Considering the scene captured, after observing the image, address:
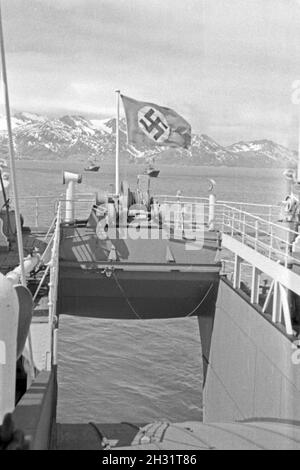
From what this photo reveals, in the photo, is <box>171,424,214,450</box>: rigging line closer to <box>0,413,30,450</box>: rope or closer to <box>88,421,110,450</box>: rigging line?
<box>88,421,110,450</box>: rigging line

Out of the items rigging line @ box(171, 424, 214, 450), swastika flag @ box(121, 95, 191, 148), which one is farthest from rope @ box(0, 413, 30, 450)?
swastika flag @ box(121, 95, 191, 148)

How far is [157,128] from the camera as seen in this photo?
16.9 meters

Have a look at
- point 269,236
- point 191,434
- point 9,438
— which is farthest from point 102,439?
point 269,236

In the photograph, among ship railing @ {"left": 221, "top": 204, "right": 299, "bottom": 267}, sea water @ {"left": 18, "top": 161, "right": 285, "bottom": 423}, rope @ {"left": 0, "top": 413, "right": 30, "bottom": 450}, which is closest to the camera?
rope @ {"left": 0, "top": 413, "right": 30, "bottom": 450}

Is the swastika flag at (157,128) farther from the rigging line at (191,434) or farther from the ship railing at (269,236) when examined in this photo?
the rigging line at (191,434)

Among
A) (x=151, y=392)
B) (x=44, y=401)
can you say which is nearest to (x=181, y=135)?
(x=151, y=392)

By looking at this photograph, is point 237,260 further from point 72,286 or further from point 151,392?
point 151,392

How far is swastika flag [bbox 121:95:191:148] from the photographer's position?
656 inches

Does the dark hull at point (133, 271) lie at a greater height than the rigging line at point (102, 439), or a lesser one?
greater

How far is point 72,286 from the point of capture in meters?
14.7

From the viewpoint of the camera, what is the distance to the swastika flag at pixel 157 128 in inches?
656

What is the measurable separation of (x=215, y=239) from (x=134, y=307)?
3195 mm

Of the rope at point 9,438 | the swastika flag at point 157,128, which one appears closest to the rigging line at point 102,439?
the rope at point 9,438

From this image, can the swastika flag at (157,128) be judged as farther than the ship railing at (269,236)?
Yes
